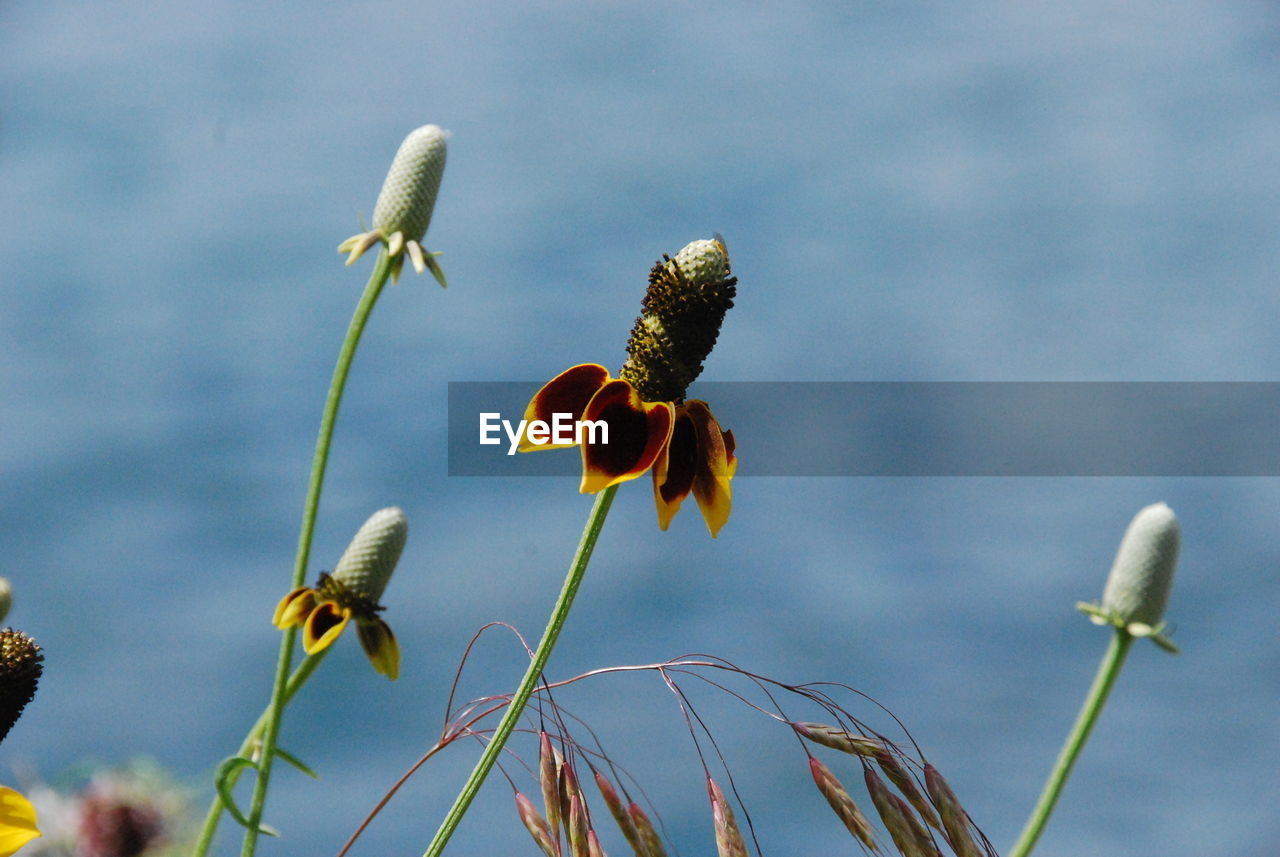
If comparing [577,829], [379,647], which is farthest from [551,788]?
[379,647]

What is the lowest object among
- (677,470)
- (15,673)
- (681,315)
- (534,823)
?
(534,823)

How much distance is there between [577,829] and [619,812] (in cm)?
5

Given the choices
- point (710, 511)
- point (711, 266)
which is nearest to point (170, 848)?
point (710, 511)

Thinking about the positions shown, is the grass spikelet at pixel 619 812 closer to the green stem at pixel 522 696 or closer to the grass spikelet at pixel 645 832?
the grass spikelet at pixel 645 832

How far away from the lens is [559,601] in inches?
31.7

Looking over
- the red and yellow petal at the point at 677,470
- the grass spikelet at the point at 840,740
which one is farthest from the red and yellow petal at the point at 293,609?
the grass spikelet at the point at 840,740

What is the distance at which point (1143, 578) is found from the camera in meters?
0.75

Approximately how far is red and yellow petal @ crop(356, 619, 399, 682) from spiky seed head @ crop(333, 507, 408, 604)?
4 cm

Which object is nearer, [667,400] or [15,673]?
[15,673]

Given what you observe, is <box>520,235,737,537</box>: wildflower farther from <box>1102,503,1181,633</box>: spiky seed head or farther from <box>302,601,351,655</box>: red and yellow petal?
<box>1102,503,1181,633</box>: spiky seed head

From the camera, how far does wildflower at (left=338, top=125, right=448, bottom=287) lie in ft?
2.97

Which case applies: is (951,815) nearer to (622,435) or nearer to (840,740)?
(840,740)

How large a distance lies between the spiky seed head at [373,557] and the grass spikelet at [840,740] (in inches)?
12.9

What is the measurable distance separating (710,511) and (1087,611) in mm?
301
